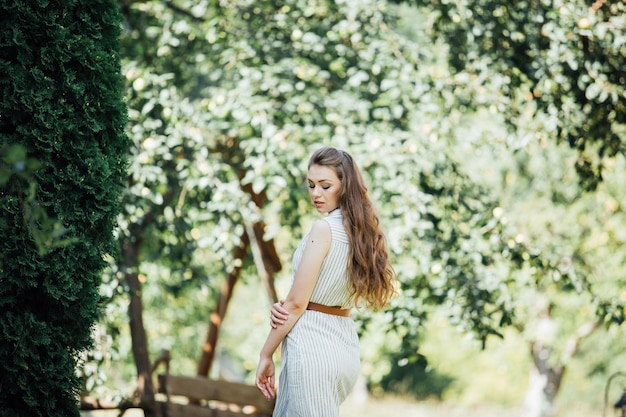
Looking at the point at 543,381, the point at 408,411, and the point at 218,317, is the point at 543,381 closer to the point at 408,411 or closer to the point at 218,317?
the point at 408,411

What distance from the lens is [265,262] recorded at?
239 inches

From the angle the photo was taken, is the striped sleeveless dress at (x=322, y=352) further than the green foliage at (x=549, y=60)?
No

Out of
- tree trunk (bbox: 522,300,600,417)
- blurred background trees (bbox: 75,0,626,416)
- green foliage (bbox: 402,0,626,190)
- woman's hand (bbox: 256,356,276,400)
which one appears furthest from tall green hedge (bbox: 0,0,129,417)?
tree trunk (bbox: 522,300,600,417)

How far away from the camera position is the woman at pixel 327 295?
9.16 feet

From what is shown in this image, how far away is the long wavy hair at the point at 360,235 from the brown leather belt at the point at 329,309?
2.5 inches

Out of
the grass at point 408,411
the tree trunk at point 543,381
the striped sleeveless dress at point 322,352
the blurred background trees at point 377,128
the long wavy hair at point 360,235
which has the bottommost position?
the grass at point 408,411

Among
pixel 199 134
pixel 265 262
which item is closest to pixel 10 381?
pixel 199 134

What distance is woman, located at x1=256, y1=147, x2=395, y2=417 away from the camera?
9.16ft

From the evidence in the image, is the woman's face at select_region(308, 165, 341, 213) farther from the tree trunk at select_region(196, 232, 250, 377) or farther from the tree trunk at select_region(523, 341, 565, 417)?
the tree trunk at select_region(523, 341, 565, 417)

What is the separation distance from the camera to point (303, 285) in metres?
2.78

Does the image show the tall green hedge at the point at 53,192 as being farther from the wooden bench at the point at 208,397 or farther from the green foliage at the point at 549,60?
the green foliage at the point at 549,60

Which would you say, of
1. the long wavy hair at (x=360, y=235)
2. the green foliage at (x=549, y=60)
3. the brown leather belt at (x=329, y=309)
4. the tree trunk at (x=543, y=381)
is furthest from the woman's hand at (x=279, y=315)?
the tree trunk at (x=543, y=381)

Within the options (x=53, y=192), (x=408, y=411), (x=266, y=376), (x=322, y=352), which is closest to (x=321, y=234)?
(x=322, y=352)

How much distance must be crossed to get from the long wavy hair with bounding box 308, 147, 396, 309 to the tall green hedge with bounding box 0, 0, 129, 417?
92 cm
